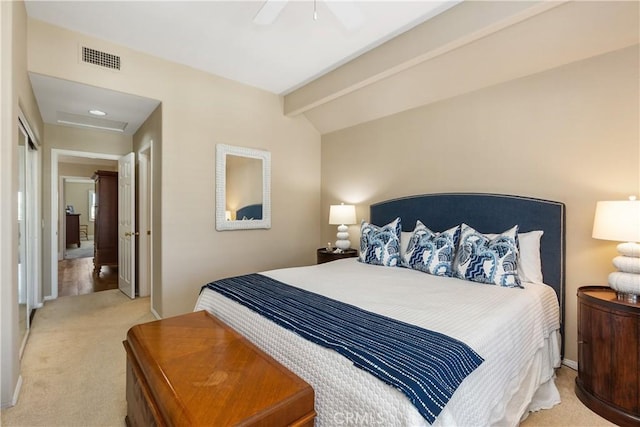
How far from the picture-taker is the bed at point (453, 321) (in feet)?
3.80

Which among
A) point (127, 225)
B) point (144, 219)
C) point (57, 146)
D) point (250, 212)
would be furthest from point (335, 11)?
point (57, 146)

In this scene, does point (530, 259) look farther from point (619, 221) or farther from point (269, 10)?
point (269, 10)

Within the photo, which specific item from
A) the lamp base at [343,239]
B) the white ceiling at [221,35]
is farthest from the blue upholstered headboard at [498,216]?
the white ceiling at [221,35]

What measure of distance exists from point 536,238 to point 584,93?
1.18 meters

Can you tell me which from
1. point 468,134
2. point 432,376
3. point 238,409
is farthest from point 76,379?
point 468,134

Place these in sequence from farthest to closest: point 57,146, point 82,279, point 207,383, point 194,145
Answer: point 82,279
point 57,146
point 194,145
point 207,383

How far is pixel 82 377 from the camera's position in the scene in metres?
2.33

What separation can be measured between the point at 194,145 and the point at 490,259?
10.4ft

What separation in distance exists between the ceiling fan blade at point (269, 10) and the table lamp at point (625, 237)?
2482 mm

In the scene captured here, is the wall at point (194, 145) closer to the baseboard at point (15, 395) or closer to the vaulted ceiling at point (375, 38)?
the vaulted ceiling at point (375, 38)

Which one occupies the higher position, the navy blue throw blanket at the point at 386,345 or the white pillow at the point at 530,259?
the white pillow at the point at 530,259

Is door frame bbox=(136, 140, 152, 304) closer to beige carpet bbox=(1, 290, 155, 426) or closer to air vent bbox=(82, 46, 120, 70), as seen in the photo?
beige carpet bbox=(1, 290, 155, 426)

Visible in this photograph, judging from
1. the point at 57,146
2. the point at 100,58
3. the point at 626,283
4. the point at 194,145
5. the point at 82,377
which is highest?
the point at 100,58

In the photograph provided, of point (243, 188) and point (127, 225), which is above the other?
point (243, 188)
